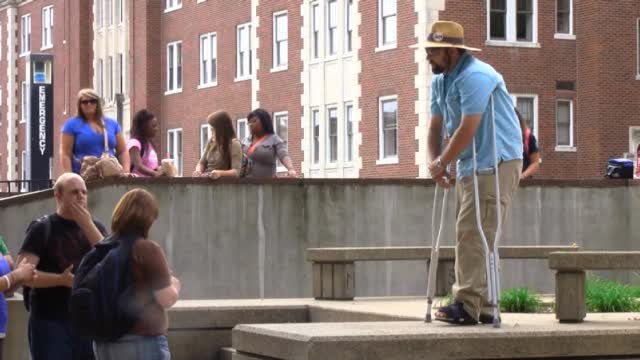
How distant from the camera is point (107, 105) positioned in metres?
65.5

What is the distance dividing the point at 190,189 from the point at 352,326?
807 cm

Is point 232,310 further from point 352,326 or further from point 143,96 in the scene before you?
point 143,96

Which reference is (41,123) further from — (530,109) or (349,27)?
(530,109)

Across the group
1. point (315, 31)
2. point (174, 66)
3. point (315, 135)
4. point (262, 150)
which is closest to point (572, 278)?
point (262, 150)

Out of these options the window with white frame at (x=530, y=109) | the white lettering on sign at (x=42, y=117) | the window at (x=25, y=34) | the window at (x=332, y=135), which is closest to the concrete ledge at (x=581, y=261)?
the window with white frame at (x=530, y=109)

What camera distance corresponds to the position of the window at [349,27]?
46656mm

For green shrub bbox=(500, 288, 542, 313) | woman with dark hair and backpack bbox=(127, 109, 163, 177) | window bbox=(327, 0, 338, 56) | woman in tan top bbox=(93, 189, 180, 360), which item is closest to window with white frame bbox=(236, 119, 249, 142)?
window bbox=(327, 0, 338, 56)

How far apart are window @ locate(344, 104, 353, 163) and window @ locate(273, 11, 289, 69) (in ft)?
15.3

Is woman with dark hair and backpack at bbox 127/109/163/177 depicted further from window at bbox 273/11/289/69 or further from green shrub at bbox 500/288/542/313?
window at bbox 273/11/289/69

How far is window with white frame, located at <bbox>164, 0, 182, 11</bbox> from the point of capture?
194 feet

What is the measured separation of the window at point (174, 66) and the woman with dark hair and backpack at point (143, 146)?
4091cm

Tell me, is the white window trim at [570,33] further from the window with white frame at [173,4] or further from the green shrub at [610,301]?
the green shrub at [610,301]

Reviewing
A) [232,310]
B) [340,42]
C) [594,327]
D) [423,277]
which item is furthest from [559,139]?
[594,327]

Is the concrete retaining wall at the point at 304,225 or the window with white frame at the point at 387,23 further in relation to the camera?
the window with white frame at the point at 387,23
